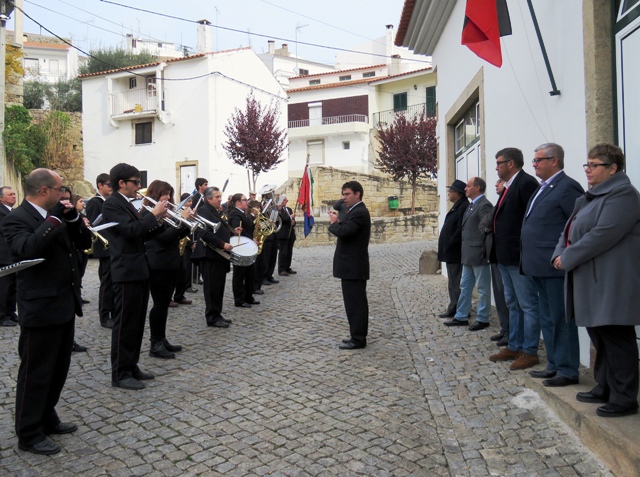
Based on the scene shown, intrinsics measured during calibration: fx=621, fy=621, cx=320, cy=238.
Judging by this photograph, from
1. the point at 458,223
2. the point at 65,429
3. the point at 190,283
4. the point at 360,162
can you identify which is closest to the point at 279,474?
the point at 65,429

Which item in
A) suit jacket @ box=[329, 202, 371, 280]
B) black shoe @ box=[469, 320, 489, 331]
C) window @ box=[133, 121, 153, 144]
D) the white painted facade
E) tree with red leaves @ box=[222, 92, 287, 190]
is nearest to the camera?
suit jacket @ box=[329, 202, 371, 280]

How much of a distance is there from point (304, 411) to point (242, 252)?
3.83 metres

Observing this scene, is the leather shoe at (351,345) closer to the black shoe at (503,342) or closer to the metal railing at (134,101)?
the black shoe at (503,342)

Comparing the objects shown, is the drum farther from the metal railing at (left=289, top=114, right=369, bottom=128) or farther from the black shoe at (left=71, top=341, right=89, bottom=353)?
the metal railing at (left=289, top=114, right=369, bottom=128)

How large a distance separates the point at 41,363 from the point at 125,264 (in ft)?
4.62

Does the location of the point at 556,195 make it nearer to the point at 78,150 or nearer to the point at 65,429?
the point at 65,429

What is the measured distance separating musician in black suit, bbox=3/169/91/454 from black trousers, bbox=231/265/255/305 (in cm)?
504

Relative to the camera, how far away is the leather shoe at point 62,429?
4.40 m

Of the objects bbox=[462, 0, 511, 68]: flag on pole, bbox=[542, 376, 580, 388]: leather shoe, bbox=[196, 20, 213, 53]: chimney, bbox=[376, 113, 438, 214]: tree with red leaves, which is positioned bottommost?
bbox=[542, 376, 580, 388]: leather shoe

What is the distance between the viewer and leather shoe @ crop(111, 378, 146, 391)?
538cm

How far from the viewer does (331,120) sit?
42.5 metres

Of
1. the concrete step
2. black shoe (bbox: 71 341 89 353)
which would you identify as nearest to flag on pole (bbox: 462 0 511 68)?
the concrete step

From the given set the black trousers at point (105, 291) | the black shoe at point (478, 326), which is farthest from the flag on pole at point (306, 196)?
the black shoe at point (478, 326)

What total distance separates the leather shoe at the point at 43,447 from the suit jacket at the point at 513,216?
3.92m
